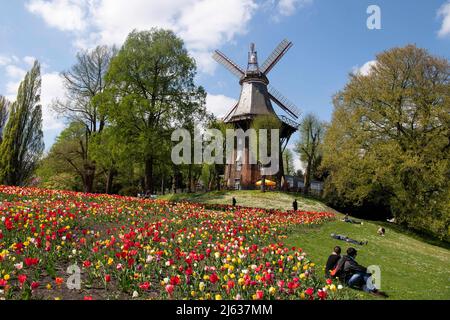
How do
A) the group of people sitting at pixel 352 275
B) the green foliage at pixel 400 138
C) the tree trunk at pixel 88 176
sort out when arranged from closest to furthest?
the group of people sitting at pixel 352 275 < the green foliage at pixel 400 138 < the tree trunk at pixel 88 176

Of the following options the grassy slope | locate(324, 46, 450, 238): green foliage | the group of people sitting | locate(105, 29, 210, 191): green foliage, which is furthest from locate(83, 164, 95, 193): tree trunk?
the group of people sitting

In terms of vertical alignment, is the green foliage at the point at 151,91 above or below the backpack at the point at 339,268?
above

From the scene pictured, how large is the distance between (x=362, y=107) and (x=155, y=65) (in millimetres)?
20590

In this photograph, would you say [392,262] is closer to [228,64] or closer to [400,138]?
[400,138]

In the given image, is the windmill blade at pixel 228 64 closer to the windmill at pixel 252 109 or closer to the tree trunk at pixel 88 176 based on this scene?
the windmill at pixel 252 109

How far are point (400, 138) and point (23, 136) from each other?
35.8 meters

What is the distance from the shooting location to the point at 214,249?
11.4 m

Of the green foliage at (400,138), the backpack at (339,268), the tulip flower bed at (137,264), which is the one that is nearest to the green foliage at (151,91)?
the green foliage at (400,138)

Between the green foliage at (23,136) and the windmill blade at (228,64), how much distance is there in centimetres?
3251

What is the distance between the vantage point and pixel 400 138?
3250cm

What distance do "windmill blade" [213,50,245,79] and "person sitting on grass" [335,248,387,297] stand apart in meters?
52.7

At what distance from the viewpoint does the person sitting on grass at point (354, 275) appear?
970 cm

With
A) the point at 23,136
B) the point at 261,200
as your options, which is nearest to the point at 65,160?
the point at 23,136
